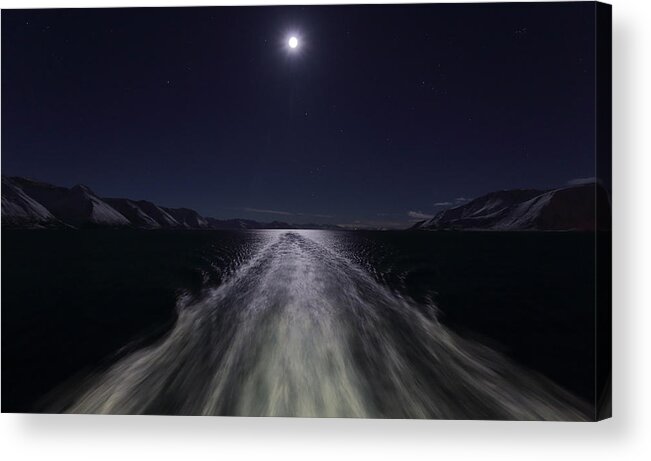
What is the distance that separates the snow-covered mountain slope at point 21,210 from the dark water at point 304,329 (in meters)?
0.09

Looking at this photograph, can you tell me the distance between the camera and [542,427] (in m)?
3.19

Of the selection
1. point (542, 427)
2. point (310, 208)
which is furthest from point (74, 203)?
point (542, 427)

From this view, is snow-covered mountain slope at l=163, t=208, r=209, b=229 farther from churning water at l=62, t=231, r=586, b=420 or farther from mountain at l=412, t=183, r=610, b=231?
mountain at l=412, t=183, r=610, b=231

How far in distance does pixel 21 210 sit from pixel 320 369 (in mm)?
2122

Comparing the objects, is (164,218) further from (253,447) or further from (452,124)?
(452,124)

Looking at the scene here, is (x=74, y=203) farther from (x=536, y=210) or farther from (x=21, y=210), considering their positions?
(x=536, y=210)

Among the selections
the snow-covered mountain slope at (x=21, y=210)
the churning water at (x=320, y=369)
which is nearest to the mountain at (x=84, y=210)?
the snow-covered mountain slope at (x=21, y=210)

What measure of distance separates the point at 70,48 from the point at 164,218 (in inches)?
49.5

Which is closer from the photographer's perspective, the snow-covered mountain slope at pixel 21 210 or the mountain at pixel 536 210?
the mountain at pixel 536 210

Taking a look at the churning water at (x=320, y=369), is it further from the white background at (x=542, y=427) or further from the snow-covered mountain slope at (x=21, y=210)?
the snow-covered mountain slope at (x=21, y=210)

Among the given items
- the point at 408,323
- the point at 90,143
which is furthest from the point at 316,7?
the point at 408,323

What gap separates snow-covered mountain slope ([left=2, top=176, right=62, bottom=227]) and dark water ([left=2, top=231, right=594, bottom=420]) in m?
0.09

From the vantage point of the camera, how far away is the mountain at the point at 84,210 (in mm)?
3152

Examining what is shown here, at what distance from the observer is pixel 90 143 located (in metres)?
3.26
